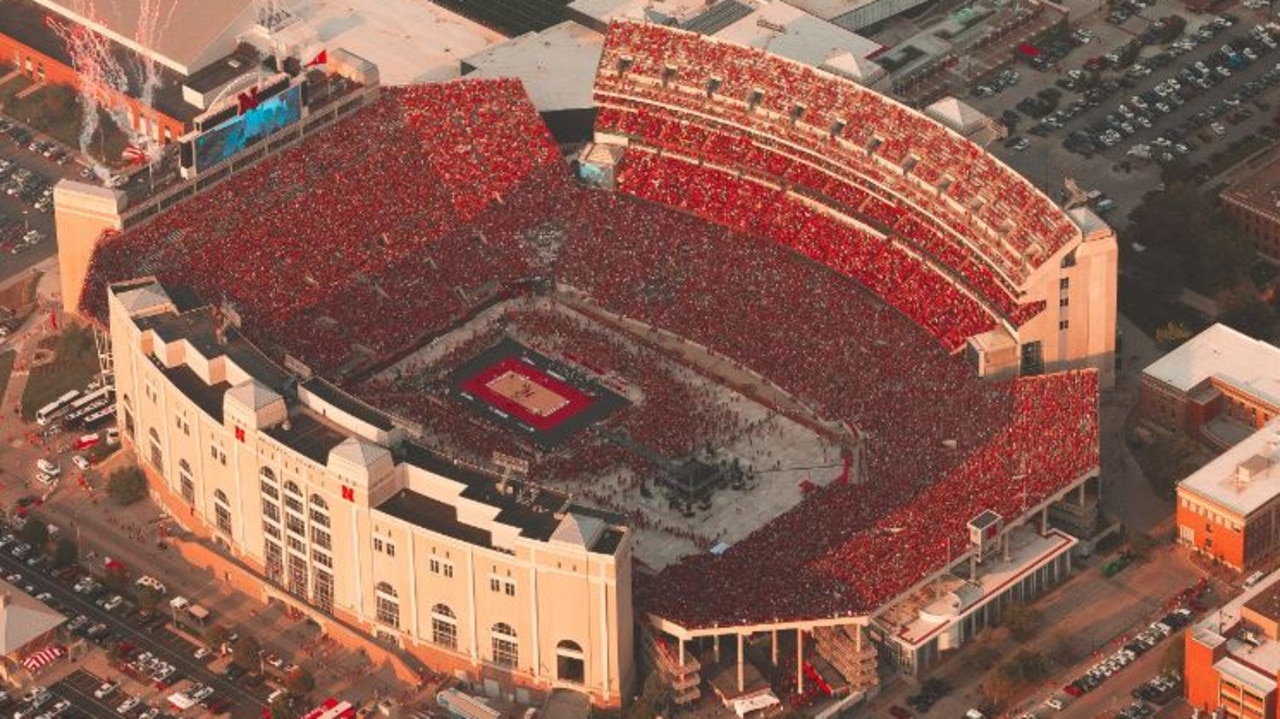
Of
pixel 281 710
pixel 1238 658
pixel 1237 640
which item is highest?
pixel 1237 640

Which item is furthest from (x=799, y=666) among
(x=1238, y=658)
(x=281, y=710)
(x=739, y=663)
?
(x=281, y=710)

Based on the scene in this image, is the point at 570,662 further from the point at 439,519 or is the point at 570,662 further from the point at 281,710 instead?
the point at 281,710

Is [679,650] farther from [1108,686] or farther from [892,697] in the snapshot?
[1108,686]

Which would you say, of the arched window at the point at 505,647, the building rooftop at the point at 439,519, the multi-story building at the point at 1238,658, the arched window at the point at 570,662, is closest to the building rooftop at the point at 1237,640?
the multi-story building at the point at 1238,658

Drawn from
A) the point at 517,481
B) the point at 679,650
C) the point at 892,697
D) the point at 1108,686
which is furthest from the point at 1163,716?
the point at 517,481

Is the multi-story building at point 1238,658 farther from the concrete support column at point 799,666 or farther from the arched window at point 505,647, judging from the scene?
the arched window at point 505,647

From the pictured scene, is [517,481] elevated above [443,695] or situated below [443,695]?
above

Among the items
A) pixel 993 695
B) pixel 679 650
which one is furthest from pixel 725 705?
pixel 993 695
